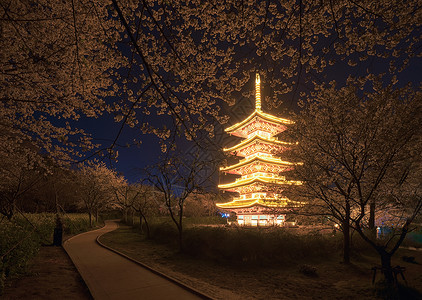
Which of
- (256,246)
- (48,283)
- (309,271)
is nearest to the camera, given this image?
(48,283)

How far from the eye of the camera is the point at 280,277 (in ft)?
29.6

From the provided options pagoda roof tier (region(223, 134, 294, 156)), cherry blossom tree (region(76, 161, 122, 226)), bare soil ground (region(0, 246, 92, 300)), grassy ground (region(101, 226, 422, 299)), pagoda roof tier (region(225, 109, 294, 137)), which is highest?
pagoda roof tier (region(225, 109, 294, 137))

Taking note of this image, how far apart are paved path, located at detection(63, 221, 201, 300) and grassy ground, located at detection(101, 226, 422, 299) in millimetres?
856

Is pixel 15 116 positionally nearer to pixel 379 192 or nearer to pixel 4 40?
pixel 4 40

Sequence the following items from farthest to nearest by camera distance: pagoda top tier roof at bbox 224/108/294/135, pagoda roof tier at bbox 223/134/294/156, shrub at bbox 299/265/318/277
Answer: pagoda top tier roof at bbox 224/108/294/135
pagoda roof tier at bbox 223/134/294/156
shrub at bbox 299/265/318/277

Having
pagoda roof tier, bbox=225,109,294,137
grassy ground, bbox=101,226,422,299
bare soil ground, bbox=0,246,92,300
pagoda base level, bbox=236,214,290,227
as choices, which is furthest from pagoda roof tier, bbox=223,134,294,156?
bare soil ground, bbox=0,246,92,300

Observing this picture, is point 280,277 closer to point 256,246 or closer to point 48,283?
point 256,246

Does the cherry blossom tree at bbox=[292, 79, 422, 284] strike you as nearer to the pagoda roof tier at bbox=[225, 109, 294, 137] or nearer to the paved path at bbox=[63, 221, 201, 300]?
the paved path at bbox=[63, 221, 201, 300]

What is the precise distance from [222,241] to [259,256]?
204cm

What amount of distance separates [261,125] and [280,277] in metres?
21.3

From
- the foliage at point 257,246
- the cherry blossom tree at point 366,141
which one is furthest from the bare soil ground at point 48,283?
the cherry blossom tree at point 366,141

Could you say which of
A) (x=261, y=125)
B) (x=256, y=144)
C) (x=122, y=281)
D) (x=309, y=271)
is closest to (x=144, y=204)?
(x=256, y=144)

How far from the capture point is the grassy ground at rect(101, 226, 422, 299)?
Answer: 7.14m

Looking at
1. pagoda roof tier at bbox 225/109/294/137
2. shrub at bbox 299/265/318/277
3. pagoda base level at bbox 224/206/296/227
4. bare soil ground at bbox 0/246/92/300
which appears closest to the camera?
bare soil ground at bbox 0/246/92/300
